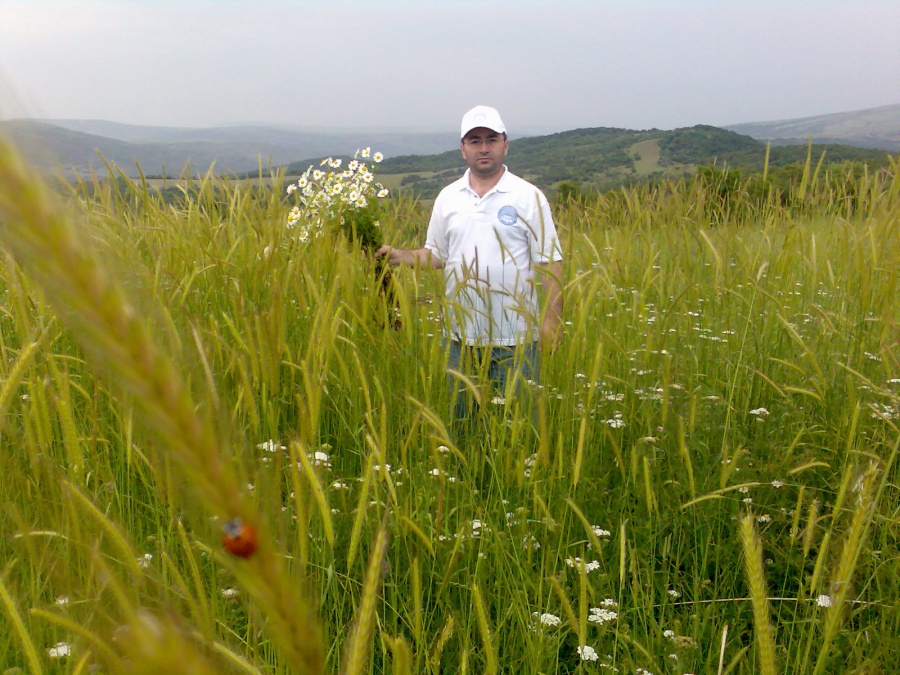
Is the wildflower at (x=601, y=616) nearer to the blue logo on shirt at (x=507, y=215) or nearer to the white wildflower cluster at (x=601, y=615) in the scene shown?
the white wildflower cluster at (x=601, y=615)

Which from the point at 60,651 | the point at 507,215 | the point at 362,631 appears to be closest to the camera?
the point at 362,631

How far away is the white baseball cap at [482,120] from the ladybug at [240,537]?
153 inches

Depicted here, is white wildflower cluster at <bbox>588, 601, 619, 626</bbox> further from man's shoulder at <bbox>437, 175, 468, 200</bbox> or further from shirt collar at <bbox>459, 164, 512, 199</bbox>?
man's shoulder at <bbox>437, 175, 468, 200</bbox>

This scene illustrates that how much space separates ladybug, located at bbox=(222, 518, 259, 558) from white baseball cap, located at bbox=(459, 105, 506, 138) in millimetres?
3876

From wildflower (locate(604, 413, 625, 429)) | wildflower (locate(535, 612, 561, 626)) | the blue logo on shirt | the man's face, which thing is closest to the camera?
wildflower (locate(535, 612, 561, 626))

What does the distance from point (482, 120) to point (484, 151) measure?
6.6 inches

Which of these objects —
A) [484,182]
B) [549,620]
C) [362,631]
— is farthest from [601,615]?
[484,182]

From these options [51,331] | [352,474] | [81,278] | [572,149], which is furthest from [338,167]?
[572,149]

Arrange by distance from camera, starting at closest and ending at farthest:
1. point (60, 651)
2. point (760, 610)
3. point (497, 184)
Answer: point (760, 610), point (60, 651), point (497, 184)

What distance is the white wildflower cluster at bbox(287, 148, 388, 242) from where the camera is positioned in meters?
3.58

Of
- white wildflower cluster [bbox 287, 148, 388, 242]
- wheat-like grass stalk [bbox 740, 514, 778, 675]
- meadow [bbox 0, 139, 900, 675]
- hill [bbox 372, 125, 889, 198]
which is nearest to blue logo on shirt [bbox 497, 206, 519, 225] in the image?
white wildflower cluster [bbox 287, 148, 388, 242]

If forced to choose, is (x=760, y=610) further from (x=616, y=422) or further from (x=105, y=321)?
(x=616, y=422)

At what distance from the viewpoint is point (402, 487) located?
187cm

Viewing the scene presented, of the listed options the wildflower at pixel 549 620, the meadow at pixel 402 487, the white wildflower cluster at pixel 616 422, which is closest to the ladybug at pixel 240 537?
the meadow at pixel 402 487
